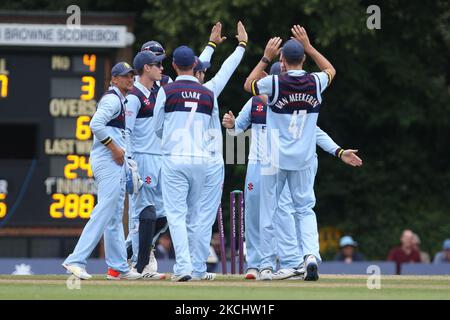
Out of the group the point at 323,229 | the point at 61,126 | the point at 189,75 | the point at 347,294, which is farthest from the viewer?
the point at 323,229

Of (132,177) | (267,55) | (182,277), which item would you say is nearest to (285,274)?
(182,277)

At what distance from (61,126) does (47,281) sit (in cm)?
715

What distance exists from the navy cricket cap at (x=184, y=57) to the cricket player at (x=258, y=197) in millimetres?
1352

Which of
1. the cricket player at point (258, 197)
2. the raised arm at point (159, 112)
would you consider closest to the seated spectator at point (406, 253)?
the cricket player at point (258, 197)

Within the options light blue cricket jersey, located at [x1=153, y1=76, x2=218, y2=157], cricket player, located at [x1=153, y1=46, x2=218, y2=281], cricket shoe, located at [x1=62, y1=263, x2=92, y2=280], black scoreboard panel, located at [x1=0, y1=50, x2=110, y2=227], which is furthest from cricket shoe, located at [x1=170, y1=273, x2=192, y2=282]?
black scoreboard panel, located at [x1=0, y1=50, x2=110, y2=227]

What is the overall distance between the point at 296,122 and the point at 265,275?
1671 millimetres

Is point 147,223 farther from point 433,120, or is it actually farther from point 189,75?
point 433,120

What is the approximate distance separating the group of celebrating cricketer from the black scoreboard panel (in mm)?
5895

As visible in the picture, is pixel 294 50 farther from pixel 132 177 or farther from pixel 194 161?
pixel 132 177

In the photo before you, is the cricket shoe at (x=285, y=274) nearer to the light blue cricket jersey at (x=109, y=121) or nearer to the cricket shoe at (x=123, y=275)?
the cricket shoe at (x=123, y=275)

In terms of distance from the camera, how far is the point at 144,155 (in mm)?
16469
